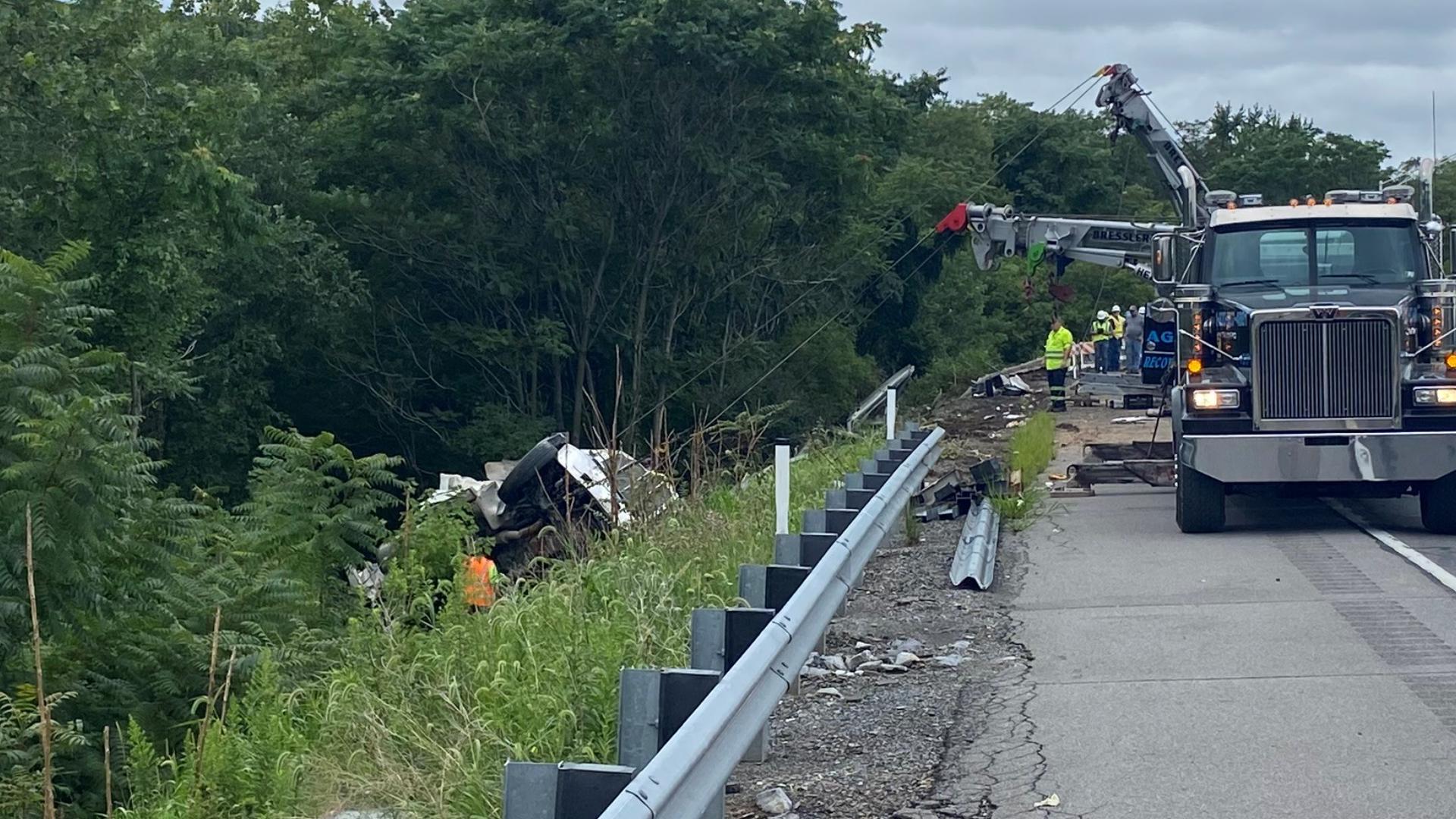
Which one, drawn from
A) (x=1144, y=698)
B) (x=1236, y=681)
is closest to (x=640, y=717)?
(x=1144, y=698)

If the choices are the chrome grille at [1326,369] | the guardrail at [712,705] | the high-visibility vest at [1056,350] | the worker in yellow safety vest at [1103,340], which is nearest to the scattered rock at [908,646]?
the guardrail at [712,705]

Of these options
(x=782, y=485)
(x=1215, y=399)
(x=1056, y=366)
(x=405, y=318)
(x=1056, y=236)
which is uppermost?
(x=1056, y=236)

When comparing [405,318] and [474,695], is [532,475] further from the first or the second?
[405,318]

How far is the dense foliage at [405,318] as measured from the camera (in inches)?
309

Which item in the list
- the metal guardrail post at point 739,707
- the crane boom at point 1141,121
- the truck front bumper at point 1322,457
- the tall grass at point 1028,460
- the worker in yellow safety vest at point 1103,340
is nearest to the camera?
the metal guardrail post at point 739,707

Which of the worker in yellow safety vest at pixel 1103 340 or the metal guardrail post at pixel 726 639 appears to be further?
the worker in yellow safety vest at pixel 1103 340

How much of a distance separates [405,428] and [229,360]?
5.26m

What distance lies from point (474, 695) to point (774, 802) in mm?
1382

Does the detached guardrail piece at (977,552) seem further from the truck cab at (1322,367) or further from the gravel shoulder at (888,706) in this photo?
the truck cab at (1322,367)

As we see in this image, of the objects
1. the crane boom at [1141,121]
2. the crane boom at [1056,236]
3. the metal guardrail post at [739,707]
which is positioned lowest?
the metal guardrail post at [739,707]

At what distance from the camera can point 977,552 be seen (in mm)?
11523

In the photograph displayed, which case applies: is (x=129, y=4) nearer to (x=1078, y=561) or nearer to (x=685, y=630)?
(x=1078, y=561)

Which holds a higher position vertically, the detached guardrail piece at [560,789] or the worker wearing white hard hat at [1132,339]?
the worker wearing white hard hat at [1132,339]

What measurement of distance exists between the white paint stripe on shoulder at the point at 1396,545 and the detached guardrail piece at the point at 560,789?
782 centimetres
